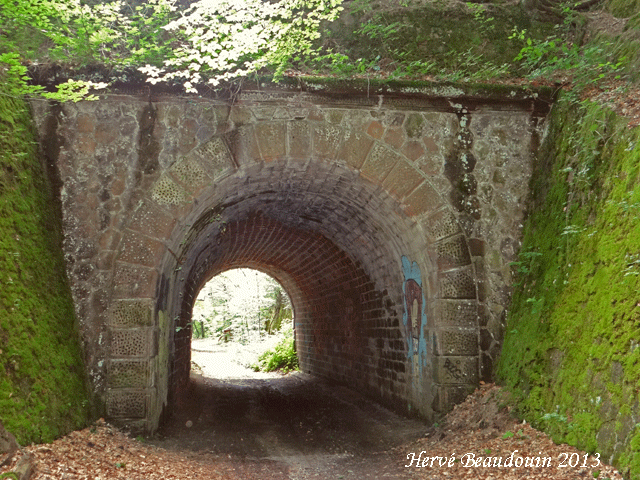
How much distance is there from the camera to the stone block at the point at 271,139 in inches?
246

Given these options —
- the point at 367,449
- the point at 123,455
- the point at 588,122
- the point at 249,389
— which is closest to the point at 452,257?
the point at 588,122

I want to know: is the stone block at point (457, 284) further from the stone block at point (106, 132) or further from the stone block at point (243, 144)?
the stone block at point (106, 132)

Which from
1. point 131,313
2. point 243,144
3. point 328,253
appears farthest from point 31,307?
point 328,253

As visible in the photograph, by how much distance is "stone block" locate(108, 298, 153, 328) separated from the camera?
18.8ft

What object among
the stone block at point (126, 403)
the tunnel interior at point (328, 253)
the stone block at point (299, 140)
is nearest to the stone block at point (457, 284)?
the tunnel interior at point (328, 253)

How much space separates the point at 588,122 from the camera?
5754 millimetres

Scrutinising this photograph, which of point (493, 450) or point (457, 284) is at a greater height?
point (457, 284)

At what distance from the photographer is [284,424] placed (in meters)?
7.53

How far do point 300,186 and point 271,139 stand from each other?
1428 mm

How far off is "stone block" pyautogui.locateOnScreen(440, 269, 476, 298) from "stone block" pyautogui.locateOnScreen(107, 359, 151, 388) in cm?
366

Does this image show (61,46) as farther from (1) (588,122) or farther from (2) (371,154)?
(1) (588,122)

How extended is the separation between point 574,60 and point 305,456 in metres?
6.01

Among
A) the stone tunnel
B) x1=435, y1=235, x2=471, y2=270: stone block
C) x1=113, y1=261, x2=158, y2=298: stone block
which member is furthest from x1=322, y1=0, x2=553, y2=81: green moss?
x1=113, y1=261, x2=158, y2=298: stone block

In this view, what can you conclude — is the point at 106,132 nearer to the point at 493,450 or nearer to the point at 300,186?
the point at 300,186
